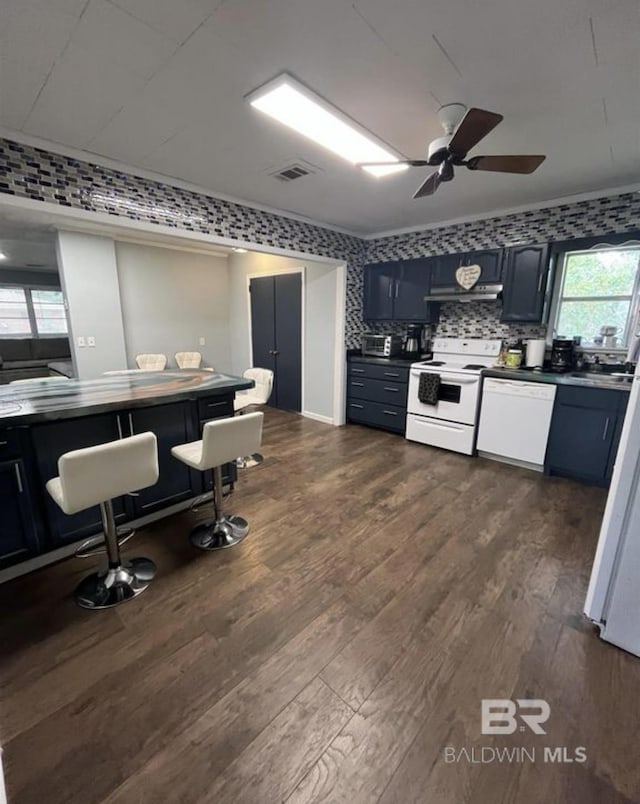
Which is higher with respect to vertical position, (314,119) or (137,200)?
(314,119)

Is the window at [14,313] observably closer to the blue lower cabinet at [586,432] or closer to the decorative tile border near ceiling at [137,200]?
the decorative tile border near ceiling at [137,200]

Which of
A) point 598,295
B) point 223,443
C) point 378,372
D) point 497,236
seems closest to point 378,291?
point 378,372

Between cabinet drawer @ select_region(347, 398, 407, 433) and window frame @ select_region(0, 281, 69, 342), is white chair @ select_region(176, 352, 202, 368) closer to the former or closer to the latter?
cabinet drawer @ select_region(347, 398, 407, 433)

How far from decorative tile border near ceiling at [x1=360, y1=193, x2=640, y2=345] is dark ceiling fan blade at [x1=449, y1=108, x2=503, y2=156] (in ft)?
7.19

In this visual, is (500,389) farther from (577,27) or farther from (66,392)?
(66,392)

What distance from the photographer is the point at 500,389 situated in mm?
3467

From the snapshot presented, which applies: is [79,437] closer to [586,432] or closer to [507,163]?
[507,163]

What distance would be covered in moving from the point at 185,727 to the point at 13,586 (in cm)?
136

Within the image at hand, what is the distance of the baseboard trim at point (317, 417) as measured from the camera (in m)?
5.00

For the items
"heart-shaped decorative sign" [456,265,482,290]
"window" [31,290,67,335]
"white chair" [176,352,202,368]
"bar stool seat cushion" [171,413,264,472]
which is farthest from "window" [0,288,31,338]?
"heart-shaped decorative sign" [456,265,482,290]

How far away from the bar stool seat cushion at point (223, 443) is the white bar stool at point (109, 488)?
0.27 meters

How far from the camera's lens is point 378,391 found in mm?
4516

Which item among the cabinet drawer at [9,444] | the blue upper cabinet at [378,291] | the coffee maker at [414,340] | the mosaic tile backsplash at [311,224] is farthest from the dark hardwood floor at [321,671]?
the blue upper cabinet at [378,291]

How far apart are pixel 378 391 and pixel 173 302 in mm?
3532
